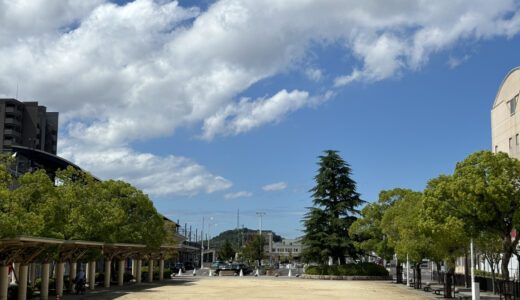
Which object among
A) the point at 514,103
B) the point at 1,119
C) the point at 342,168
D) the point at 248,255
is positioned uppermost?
the point at 1,119

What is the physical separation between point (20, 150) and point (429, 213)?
2053 inches

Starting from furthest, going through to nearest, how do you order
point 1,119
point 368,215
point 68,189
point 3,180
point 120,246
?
1. point 1,119
2. point 368,215
3. point 120,246
4. point 68,189
5. point 3,180

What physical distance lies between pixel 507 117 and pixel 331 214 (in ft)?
71.1

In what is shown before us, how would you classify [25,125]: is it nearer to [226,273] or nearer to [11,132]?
[11,132]

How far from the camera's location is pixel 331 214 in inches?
2657

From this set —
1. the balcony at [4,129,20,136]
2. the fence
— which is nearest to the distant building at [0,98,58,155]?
the balcony at [4,129,20,136]

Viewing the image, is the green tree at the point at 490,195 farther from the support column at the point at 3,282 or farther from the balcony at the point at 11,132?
the balcony at the point at 11,132

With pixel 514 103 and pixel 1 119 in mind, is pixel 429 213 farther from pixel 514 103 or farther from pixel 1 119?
pixel 1 119

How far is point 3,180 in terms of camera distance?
26422 millimetres

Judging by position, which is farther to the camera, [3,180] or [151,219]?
[151,219]

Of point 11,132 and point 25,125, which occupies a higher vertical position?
point 25,125

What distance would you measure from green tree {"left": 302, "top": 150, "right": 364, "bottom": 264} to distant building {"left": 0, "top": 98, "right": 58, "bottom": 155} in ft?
232

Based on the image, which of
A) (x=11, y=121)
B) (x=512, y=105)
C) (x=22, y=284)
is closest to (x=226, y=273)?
(x=512, y=105)

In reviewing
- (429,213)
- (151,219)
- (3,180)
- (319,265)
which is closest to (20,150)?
(151,219)
